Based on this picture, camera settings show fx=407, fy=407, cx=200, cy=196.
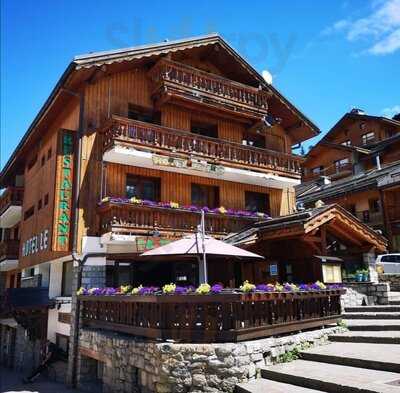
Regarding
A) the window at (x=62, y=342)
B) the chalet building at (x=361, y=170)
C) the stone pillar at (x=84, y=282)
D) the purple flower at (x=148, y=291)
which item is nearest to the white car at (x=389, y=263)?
the chalet building at (x=361, y=170)

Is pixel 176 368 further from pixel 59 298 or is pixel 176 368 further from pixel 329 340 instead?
pixel 59 298

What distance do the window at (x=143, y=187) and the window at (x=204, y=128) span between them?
3466 mm

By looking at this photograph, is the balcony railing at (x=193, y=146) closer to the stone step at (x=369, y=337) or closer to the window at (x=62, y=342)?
the window at (x=62, y=342)

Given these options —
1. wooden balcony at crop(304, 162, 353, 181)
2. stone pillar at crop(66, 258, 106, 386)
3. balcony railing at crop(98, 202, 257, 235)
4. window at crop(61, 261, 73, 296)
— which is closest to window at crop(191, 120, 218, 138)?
balcony railing at crop(98, 202, 257, 235)

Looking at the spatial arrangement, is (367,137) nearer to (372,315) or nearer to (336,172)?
(336,172)

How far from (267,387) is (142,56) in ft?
41.6

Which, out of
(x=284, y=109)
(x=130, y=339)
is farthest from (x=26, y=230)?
(x=284, y=109)

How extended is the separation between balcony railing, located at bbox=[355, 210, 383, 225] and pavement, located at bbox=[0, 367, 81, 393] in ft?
76.6

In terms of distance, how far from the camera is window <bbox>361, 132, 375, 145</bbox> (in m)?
36.7

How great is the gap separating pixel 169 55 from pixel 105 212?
7.11 metres

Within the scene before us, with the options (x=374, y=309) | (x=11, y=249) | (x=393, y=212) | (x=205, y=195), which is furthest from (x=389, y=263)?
(x=11, y=249)

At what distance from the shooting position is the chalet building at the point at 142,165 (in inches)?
557

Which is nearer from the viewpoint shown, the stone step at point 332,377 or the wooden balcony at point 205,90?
the stone step at point 332,377

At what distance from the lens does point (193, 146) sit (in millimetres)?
15992
